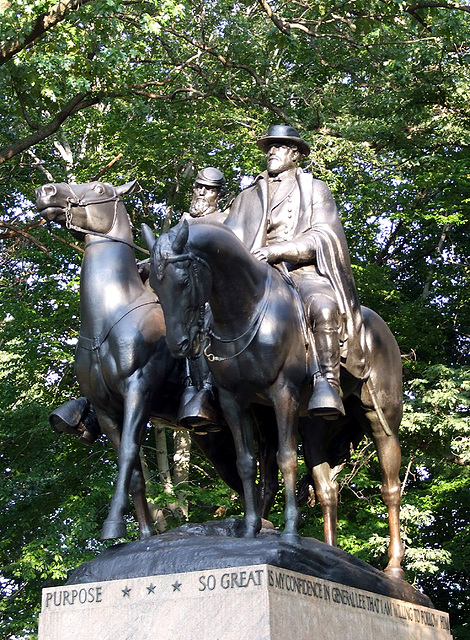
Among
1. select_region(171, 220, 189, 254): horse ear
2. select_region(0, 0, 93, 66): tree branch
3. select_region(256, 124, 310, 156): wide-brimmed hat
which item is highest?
select_region(0, 0, 93, 66): tree branch

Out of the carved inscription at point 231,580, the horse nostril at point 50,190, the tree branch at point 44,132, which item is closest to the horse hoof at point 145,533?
the carved inscription at point 231,580

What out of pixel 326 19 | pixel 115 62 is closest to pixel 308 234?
pixel 115 62

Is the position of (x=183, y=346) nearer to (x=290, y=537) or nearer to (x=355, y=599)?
(x=290, y=537)

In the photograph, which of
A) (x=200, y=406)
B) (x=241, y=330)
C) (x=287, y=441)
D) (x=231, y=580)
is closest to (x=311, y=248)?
(x=241, y=330)

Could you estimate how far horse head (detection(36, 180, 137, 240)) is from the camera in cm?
816

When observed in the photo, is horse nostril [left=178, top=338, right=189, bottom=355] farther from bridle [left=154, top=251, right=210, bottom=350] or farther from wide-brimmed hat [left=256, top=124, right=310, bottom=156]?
wide-brimmed hat [left=256, top=124, right=310, bottom=156]

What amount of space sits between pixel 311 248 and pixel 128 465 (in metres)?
2.28

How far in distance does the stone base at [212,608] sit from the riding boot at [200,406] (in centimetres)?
149

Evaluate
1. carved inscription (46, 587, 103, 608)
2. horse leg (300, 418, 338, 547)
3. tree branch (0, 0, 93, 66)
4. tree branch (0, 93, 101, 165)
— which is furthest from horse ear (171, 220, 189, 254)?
tree branch (0, 93, 101, 165)

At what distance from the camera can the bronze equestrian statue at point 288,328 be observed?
6.46 meters

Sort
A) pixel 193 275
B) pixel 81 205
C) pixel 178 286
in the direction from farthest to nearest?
pixel 81 205, pixel 193 275, pixel 178 286

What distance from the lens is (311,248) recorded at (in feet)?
25.7

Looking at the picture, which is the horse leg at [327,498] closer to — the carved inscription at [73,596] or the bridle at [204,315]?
the bridle at [204,315]

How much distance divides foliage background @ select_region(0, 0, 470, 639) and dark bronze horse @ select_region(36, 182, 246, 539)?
305 inches
